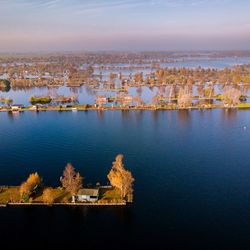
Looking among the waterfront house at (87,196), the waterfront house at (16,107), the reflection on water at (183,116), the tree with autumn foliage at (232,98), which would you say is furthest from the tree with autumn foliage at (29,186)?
the tree with autumn foliage at (232,98)

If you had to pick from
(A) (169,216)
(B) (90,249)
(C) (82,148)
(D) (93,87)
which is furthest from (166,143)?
(D) (93,87)

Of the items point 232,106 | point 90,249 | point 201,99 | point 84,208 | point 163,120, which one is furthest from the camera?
point 201,99

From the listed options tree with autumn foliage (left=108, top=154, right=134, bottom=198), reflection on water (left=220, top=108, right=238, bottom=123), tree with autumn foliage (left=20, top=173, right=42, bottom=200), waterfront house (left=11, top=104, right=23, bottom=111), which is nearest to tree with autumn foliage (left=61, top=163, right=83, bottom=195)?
tree with autumn foliage (left=20, top=173, right=42, bottom=200)

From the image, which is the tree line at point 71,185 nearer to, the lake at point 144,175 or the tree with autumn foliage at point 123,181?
the tree with autumn foliage at point 123,181

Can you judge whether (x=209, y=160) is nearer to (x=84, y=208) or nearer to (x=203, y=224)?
(x=203, y=224)

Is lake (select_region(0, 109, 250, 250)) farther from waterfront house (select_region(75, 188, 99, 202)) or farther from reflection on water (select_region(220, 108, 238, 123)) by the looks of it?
waterfront house (select_region(75, 188, 99, 202))

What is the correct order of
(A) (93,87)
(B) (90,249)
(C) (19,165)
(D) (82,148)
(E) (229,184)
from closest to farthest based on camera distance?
(B) (90,249) < (E) (229,184) < (C) (19,165) < (D) (82,148) < (A) (93,87)
